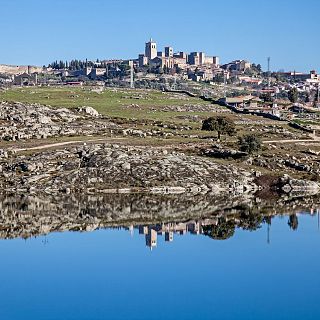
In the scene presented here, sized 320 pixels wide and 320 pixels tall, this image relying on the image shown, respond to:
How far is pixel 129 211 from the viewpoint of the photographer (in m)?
67.5

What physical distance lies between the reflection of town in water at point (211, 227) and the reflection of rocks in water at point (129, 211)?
82mm

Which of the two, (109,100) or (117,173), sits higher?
(109,100)

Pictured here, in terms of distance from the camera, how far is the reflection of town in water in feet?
187

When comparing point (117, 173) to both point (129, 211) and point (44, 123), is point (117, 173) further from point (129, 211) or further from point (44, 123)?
point (44, 123)

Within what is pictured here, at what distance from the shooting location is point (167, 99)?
18325 cm

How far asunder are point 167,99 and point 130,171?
100051mm

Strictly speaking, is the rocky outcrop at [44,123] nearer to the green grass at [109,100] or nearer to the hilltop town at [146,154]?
the hilltop town at [146,154]

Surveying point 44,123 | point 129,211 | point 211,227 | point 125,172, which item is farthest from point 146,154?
point 211,227

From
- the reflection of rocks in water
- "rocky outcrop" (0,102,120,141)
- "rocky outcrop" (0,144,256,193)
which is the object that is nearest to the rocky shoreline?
"rocky outcrop" (0,144,256,193)

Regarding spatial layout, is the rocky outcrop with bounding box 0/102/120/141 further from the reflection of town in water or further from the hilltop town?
the reflection of town in water

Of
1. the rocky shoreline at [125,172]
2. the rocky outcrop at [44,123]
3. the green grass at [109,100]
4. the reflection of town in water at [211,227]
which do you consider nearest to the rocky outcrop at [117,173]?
the rocky shoreline at [125,172]

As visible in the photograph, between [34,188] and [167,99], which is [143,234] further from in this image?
[167,99]

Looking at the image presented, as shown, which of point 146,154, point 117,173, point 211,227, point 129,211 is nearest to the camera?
point 211,227

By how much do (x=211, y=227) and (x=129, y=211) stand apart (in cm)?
966
